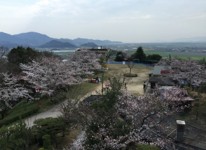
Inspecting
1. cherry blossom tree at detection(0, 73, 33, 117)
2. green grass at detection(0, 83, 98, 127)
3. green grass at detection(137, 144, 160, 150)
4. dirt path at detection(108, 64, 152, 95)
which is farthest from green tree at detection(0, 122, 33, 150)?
dirt path at detection(108, 64, 152, 95)

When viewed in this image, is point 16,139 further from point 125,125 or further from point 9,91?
point 9,91

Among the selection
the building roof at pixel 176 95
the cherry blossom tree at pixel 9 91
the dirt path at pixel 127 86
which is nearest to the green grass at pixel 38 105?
the dirt path at pixel 127 86

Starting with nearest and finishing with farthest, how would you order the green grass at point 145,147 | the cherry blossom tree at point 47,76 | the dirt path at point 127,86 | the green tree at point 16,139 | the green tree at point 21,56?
the green grass at point 145,147 → the green tree at point 16,139 → the dirt path at point 127,86 → the cherry blossom tree at point 47,76 → the green tree at point 21,56

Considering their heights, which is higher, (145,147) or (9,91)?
(145,147)

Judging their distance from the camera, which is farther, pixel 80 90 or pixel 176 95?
pixel 80 90

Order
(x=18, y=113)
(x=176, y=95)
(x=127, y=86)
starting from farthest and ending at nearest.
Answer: (x=127, y=86)
(x=18, y=113)
(x=176, y=95)

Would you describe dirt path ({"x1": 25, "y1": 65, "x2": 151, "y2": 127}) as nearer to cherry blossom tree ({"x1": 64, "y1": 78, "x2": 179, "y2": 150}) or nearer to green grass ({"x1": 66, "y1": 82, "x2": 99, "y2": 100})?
green grass ({"x1": 66, "y1": 82, "x2": 99, "y2": 100})

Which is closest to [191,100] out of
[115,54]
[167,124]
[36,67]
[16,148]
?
[167,124]

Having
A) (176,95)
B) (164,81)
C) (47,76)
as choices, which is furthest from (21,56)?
(176,95)

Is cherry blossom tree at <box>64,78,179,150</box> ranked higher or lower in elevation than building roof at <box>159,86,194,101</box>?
higher

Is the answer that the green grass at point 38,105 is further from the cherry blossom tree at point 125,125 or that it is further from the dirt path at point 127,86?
the cherry blossom tree at point 125,125

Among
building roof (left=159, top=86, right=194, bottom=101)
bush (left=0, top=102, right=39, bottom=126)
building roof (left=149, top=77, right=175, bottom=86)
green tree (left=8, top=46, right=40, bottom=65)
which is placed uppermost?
green tree (left=8, top=46, right=40, bottom=65)

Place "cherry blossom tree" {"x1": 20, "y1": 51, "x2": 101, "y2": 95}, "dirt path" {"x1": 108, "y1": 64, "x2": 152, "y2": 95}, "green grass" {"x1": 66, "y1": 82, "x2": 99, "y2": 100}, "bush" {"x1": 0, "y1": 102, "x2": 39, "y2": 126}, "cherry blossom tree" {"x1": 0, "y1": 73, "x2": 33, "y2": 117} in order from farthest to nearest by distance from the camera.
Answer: "dirt path" {"x1": 108, "y1": 64, "x2": 152, "y2": 95}, "green grass" {"x1": 66, "y1": 82, "x2": 99, "y2": 100}, "cherry blossom tree" {"x1": 20, "y1": 51, "x2": 101, "y2": 95}, "cherry blossom tree" {"x1": 0, "y1": 73, "x2": 33, "y2": 117}, "bush" {"x1": 0, "y1": 102, "x2": 39, "y2": 126}

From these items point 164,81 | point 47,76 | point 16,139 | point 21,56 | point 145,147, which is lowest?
point 164,81
